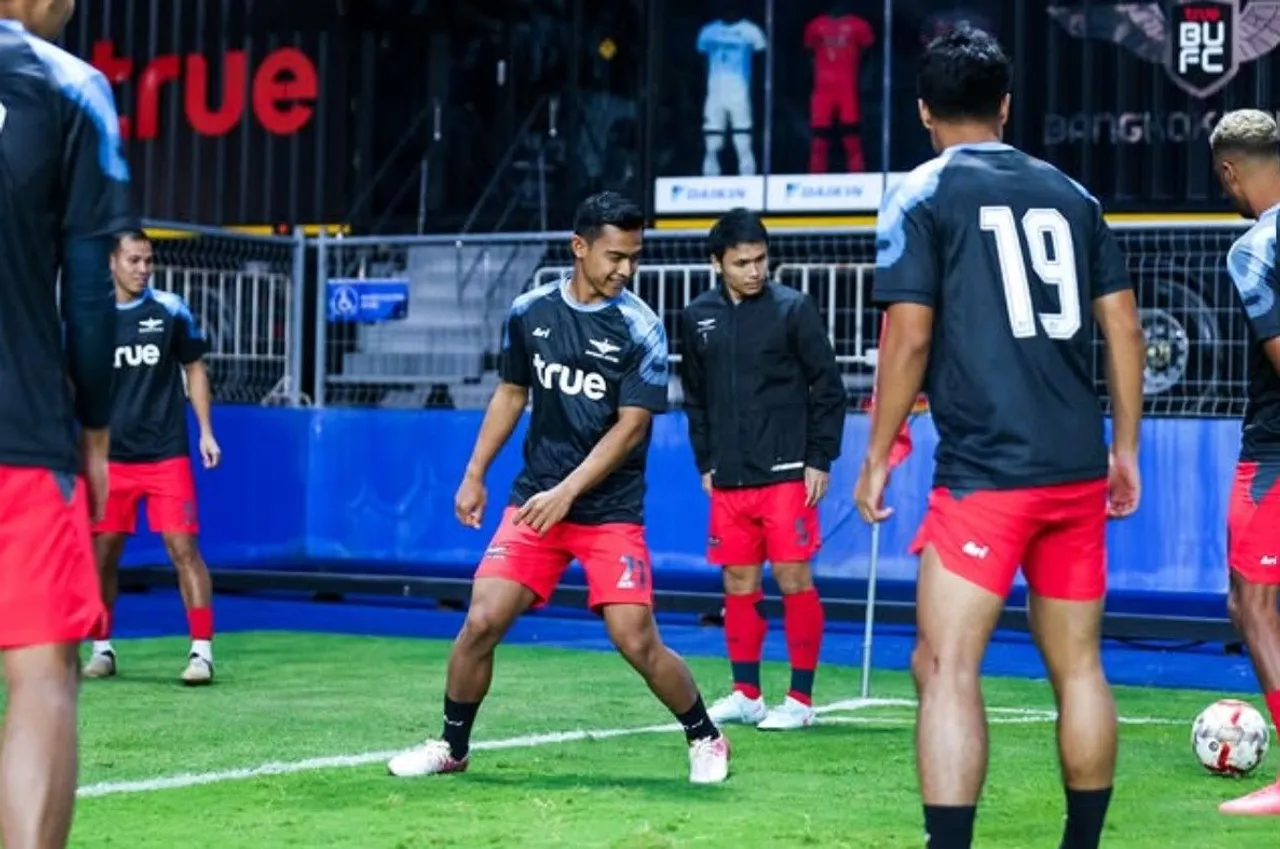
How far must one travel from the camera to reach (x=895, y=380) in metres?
5.46

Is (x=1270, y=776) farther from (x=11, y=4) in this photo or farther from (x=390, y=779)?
(x=11, y=4)

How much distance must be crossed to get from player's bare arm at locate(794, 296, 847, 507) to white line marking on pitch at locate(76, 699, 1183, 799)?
1.07 metres

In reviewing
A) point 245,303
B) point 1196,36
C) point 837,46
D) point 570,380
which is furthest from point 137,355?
point 1196,36

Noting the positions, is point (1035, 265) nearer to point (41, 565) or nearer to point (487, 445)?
point (41, 565)

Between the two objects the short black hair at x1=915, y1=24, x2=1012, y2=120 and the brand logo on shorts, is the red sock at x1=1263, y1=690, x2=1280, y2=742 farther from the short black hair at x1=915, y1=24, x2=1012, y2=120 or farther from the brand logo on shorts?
the short black hair at x1=915, y1=24, x2=1012, y2=120

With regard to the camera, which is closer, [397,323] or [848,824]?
[848,824]

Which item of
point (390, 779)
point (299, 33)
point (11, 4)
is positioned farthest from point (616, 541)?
point (299, 33)

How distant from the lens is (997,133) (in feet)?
19.0

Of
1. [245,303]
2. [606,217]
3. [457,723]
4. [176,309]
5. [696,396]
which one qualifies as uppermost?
[606,217]

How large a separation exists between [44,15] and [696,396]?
6.07 m

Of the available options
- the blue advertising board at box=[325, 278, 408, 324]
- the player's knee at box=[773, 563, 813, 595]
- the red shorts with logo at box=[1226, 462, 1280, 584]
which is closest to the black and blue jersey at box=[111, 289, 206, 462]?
the player's knee at box=[773, 563, 813, 595]

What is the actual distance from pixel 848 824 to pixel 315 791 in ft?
5.74

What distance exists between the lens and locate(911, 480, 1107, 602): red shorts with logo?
548 centimetres

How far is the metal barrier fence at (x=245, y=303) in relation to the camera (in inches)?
647
